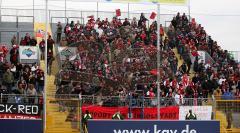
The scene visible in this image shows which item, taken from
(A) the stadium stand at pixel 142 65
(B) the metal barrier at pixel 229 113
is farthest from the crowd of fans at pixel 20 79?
(B) the metal barrier at pixel 229 113

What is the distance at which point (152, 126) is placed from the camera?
1633cm

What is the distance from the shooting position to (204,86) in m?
31.9

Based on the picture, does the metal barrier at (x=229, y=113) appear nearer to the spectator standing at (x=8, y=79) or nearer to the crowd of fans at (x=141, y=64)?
the crowd of fans at (x=141, y=64)

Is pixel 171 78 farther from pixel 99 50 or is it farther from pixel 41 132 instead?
pixel 41 132

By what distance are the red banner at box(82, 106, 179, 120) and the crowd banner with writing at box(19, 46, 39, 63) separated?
23.0ft

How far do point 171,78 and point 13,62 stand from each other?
7.54 meters

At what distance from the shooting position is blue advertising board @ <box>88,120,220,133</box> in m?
16.1

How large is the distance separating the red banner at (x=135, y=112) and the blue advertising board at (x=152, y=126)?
34.0ft

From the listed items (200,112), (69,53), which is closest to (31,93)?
(69,53)

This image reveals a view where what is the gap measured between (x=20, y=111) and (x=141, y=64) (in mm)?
5353

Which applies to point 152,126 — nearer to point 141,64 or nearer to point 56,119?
point 141,64

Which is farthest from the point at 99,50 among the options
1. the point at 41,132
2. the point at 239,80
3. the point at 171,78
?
the point at 239,80

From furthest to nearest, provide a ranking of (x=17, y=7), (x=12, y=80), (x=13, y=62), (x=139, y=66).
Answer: (x=17, y=7), (x=13, y=62), (x=12, y=80), (x=139, y=66)

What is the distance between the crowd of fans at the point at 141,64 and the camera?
21.5 metres
